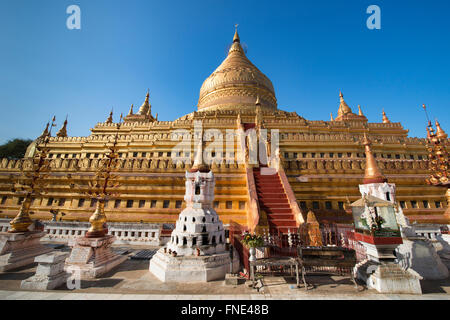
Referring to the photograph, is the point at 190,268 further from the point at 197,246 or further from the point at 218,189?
the point at 218,189

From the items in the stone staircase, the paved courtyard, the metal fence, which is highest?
the stone staircase

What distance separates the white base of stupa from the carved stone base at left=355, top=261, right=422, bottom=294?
15.5 ft

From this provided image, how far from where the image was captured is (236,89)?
37312 millimetres

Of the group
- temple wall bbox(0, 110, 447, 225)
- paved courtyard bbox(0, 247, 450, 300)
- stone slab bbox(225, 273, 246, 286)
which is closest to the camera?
paved courtyard bbox(0, 247, 450, 300)

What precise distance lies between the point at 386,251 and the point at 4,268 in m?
14.5

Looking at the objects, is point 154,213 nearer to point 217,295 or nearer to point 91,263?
point 91,263

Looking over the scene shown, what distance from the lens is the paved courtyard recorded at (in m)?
5.68

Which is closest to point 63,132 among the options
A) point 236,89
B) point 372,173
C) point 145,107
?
point 145,107

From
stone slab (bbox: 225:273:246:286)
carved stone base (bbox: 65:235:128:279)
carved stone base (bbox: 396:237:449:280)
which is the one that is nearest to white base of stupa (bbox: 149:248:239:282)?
stone slab (bbox: 225:273:246:286)

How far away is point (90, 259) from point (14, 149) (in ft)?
188

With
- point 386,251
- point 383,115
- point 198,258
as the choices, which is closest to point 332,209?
point 386,251

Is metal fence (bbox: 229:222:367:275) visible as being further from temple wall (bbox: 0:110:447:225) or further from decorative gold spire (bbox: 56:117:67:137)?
decorative gold spire (bbox: 56:117:67:137)

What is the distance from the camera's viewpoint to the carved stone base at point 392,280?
6.13 meters

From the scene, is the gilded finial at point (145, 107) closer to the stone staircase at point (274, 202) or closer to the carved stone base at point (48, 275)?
the stone staircase at point (274, 202)
